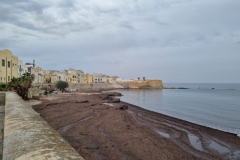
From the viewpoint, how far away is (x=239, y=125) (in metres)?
20.1

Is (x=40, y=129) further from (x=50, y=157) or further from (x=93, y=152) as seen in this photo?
(x=93, y=152)

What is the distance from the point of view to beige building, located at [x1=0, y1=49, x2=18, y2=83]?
33.9 meters

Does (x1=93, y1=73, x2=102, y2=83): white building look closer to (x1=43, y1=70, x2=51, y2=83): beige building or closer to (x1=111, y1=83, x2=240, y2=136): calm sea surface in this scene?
(x1=43, y1=70, x2=51, y2=83): beige building

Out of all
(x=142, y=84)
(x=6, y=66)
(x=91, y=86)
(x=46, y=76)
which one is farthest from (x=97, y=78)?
(x=6, y=66)

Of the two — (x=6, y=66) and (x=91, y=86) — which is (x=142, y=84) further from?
(x=6, y=66)

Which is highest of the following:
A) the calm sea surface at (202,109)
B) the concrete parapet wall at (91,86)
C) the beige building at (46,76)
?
the beige building at (46,76)

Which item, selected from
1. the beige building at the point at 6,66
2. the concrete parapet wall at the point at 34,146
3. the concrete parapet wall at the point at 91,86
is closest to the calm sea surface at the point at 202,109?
the concrete parapet wall at the point at 34,146

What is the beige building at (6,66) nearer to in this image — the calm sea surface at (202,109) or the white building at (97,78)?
the calm sea surface at (202,109)

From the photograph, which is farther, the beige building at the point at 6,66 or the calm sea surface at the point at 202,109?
the beige building at the point at 6,66

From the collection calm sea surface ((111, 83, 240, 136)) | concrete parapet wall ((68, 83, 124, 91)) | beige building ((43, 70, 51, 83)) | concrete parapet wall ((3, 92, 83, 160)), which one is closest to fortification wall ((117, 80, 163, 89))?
concrete parapet wall ((68, 83, 124, 91))

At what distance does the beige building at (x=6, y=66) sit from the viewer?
33906mm

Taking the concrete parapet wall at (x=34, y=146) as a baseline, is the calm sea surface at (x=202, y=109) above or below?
below

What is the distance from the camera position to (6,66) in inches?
1411

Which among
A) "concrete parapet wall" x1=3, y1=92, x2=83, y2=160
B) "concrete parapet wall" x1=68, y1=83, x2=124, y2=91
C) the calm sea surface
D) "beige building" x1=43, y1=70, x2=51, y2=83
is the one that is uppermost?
"beige building" x1=43, y1=70, x2=51, y2=83
